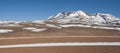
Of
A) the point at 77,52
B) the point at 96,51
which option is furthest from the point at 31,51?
the point at 96,51

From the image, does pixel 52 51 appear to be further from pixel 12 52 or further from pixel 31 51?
pixel 12 52

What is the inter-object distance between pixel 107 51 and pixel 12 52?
1111 cm

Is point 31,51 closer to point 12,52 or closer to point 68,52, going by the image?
point 12,52

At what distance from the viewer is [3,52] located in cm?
2770

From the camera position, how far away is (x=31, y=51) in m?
27.7

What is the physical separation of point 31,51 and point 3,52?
3352mm

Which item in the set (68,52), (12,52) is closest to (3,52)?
(12,52)

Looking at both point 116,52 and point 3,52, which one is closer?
point 116,52

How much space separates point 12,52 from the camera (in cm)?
2744

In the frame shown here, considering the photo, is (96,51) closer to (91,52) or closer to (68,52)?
(91,52)

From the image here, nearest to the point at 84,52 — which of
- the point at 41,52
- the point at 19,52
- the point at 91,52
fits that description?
the point at 91,52

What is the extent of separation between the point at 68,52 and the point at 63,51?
3.28 ft

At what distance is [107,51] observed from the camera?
26.5 m

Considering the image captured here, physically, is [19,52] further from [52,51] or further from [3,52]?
[52,51]
